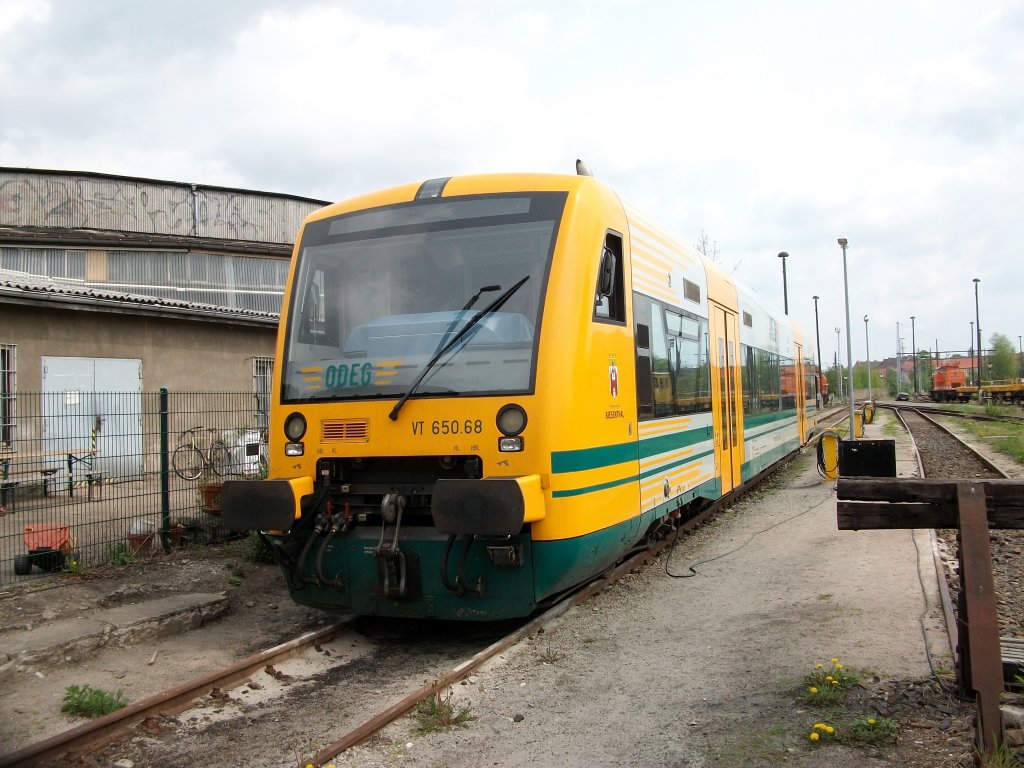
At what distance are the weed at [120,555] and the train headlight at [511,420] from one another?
4.74 metres

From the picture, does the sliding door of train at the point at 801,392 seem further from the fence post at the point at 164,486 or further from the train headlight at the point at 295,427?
the train headlight at the point at 295,427

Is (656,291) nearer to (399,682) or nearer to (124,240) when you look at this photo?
(399,682)

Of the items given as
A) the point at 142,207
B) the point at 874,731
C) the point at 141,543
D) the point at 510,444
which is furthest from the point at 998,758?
the point at 142,207

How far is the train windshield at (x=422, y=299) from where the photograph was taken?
221 inches

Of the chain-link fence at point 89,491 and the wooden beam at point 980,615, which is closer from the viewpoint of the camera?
the wooden beam at point 980,615

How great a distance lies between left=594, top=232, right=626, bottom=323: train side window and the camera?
606cm

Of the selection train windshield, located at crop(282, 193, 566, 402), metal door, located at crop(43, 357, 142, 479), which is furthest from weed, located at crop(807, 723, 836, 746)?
metal door, located at crop(43, 357, 142, 479)

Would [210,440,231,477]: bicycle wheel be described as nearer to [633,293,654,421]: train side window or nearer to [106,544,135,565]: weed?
[106,544,135,565]: weed

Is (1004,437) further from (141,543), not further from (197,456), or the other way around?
(141,543)

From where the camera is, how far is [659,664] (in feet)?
17.6

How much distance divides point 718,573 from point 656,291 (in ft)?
9.02

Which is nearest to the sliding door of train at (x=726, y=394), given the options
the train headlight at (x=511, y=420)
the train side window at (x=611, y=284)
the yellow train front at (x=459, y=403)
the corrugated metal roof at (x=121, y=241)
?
the yellow train front at (x=459, y=403)

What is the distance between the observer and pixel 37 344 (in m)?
13.3

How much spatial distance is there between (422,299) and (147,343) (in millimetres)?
10758
